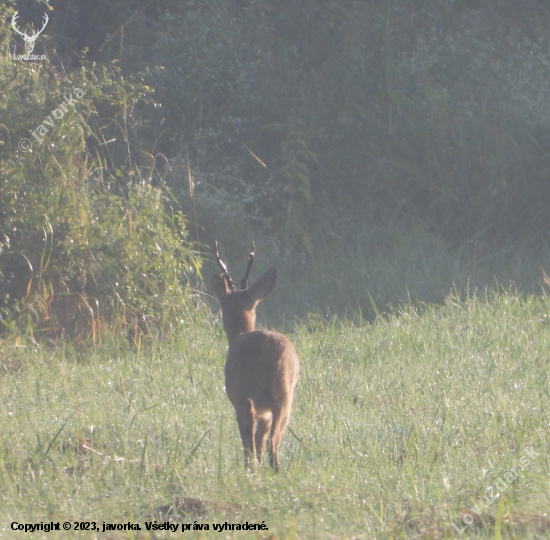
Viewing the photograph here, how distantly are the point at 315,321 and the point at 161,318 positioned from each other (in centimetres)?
131

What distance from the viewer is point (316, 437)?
436cm

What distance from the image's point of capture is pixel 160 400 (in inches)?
203

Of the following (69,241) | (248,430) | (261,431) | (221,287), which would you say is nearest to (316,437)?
(261,431)

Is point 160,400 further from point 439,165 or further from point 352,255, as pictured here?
point 439,165

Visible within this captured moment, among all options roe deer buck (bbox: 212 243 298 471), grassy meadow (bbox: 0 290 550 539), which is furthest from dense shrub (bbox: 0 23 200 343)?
roe deer buck (bbox: 212 243 298 471)

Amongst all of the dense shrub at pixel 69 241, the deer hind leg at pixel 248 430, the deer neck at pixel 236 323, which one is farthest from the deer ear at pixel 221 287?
the dense shrub at pixel 69 241

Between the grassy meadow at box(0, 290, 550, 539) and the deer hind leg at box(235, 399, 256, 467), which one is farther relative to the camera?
the deer hind leg at box(235, 399, 256, 467)

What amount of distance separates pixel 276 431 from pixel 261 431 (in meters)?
0.10

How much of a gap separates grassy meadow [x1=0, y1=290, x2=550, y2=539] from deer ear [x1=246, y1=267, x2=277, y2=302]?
2.19ft

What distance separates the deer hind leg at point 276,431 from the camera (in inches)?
156

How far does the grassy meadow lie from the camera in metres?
3.23

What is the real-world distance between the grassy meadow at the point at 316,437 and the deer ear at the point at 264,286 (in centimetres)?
67

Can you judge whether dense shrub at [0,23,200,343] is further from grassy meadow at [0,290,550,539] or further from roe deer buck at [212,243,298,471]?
roe deer buck at [212,243,298,471]

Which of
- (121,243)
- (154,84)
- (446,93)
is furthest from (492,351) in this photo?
(154,84)
